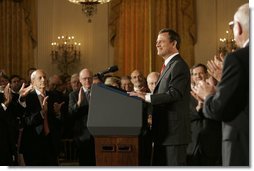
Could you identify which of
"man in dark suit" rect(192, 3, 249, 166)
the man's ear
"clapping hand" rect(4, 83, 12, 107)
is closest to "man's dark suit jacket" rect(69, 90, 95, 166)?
"clapping hand" rect(4, 83, 12, 107)

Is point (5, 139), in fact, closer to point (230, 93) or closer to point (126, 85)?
point (126, 85)

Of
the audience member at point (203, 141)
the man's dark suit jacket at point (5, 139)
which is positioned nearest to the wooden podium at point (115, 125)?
the audience member at point (203, 141)

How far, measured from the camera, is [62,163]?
29.3ft

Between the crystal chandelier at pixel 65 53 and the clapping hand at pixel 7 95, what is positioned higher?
the crystal chandelier at pixel 65 53

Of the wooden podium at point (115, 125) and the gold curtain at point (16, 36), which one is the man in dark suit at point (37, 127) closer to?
the wooden podium at point (115, 125)

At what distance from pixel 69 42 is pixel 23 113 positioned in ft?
21.8

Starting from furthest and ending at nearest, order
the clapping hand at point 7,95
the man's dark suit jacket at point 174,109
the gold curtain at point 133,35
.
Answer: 1. the gold curtain at point 133,35
2. the clapping hand at point 7,95
3. the man's dark suit jacket at point 174,109

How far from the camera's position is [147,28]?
1216 centimetres

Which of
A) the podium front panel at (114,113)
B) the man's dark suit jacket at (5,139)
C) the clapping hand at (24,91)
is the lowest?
the man's dark suit jacket at (5,139)

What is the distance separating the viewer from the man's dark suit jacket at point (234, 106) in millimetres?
3109

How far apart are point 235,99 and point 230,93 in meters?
0.05

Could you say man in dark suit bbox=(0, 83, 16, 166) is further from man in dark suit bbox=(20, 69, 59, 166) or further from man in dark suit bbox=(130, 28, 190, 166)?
man in dark suit bbox=(130, 28, 190, 166)

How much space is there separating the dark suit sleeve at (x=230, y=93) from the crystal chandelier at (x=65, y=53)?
9143 millimetres

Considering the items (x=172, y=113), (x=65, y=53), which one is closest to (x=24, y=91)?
(x=172, y=113)
